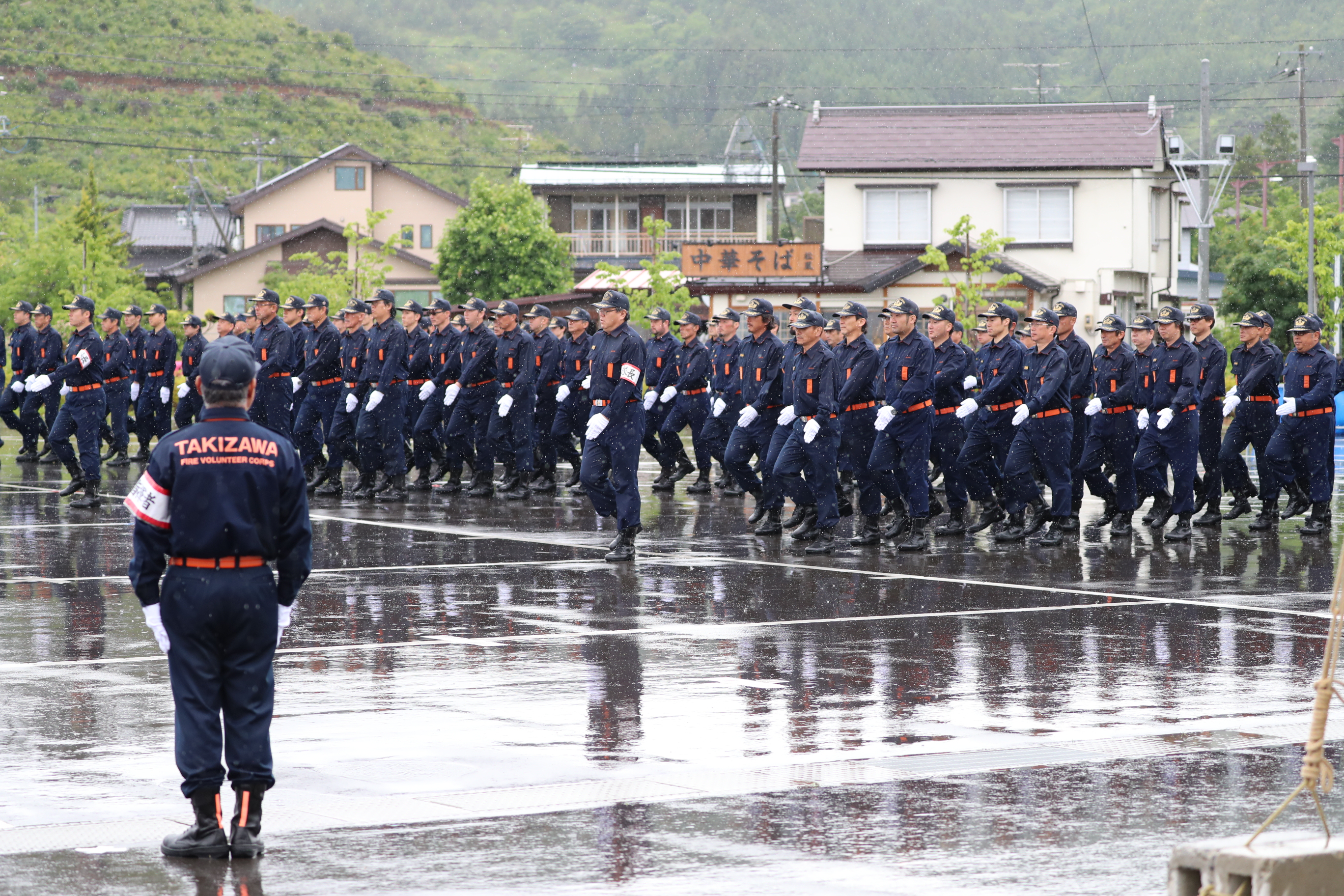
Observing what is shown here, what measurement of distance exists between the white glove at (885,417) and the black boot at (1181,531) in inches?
115

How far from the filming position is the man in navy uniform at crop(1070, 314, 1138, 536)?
1736 centimetres

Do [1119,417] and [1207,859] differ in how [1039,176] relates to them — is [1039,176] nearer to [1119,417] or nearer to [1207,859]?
[1119,417]

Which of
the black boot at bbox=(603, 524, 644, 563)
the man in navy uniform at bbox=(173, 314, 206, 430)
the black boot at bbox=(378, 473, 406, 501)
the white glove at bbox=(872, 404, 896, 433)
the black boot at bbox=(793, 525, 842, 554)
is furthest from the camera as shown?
the man in navy uniform at bbox=(173, 314, 206, 430)

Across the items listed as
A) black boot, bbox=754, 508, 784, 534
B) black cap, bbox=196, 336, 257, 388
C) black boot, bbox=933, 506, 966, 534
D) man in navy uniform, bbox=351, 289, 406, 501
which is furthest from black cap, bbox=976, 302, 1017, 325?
black cap, bbox=196, 336, 257, 388

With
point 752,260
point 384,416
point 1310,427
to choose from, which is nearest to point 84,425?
point 384,416

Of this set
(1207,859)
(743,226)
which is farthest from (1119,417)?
(743,226)

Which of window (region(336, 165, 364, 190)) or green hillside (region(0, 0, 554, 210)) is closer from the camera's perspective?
window (region(336, 165, 364, 190))

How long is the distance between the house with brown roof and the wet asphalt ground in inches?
1444

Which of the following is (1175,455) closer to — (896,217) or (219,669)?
(219,669)

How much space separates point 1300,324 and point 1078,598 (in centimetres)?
598

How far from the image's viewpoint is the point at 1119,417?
17.4 metres

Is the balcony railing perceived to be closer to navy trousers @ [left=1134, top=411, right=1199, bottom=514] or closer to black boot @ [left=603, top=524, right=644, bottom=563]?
navy trousers @ [left=1134, top=411, right=1199, bottom=514]

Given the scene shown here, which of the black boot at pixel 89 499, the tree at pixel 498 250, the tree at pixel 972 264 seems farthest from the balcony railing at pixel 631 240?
the black boot at pixel 89 499

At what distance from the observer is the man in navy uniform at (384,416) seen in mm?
20250
